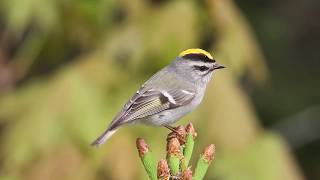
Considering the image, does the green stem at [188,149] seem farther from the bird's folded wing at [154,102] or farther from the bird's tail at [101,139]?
the bird's folded wing at [154,102]

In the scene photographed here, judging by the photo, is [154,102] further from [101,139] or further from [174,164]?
[174,164]

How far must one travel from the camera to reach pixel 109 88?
16.1 feet

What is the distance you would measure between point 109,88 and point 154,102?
1.21 meters

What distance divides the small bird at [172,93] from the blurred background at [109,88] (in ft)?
2.39

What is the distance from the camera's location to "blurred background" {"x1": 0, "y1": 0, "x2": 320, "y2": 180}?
467 centimetres

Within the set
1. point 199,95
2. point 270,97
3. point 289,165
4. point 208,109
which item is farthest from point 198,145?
point 270,97

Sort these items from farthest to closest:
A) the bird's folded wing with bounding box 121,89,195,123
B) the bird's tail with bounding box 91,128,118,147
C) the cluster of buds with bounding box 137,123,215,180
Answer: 1. the bird's folded wing with bounding box 121,89,195,123
2. the bird's tail with bounding box 91,128,118,147
3. the cluster of buds with bounding box 137,123,215,180

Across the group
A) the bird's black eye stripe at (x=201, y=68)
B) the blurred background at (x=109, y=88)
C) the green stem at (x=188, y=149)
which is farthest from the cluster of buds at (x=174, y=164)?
the blurred background at (x=109, y=88)

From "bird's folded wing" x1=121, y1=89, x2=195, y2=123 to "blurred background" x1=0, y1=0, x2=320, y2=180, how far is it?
0.80 metres

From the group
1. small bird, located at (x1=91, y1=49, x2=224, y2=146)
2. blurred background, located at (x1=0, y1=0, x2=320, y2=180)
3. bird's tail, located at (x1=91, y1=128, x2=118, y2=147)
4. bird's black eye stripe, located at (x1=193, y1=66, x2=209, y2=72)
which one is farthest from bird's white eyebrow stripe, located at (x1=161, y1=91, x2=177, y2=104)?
blurred background, located at (x1=0, y1=0, x2=320, y2=180)

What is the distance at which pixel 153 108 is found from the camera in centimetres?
371

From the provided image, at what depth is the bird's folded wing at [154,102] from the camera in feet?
11.7

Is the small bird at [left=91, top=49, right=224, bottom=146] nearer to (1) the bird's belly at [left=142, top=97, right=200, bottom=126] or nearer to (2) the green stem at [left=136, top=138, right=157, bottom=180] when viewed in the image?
(1) the bird's belly at [left=142, top=97, right=200, bottom=126]

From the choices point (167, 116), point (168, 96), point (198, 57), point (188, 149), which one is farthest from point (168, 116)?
point (188, 149)
